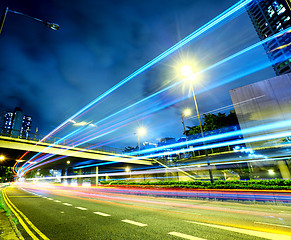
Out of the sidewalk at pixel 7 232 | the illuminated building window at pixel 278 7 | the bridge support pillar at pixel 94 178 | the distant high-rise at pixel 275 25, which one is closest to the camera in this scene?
the sidewalk at pixel 7 232

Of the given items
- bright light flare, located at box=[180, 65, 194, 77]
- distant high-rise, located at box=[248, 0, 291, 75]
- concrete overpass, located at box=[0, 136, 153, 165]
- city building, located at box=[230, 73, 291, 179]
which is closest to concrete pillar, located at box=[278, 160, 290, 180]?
city building, located at box=[230, 73, 291, 179]

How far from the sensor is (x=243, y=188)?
14.7 m

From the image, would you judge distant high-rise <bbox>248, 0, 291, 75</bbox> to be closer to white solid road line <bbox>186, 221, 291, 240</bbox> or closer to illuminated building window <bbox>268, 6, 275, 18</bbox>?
illuminated building window <bbox>268, 6, 275, 18</bbox>

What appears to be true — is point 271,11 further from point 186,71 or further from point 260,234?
point 260,234

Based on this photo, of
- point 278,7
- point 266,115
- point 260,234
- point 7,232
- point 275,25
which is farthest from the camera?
point 275,25

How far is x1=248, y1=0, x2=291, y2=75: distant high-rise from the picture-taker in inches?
2754

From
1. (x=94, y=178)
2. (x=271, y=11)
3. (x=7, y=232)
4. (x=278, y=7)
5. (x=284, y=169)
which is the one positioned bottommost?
(x=7, y=232)

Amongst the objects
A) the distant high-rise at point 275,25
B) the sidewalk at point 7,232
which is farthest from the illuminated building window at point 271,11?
the sidewalk at point 7,232

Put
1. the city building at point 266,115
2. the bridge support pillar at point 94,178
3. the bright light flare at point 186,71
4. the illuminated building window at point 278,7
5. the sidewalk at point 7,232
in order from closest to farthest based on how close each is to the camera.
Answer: the sidewalk at point 7,232 → the bright light flare at point 186,71 → the city building at point 266,115 → the bridge support pillar at point 94,178 → the illuminated building window at point 278,7

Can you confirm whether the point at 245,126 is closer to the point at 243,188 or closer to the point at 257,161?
the point at 257,161

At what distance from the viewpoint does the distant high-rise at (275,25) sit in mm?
69963

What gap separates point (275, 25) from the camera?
7750cm

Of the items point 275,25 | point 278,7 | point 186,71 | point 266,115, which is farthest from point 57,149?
point 275,25

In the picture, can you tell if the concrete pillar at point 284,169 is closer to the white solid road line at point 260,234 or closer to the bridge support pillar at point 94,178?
the white solid road line at point 260,234
